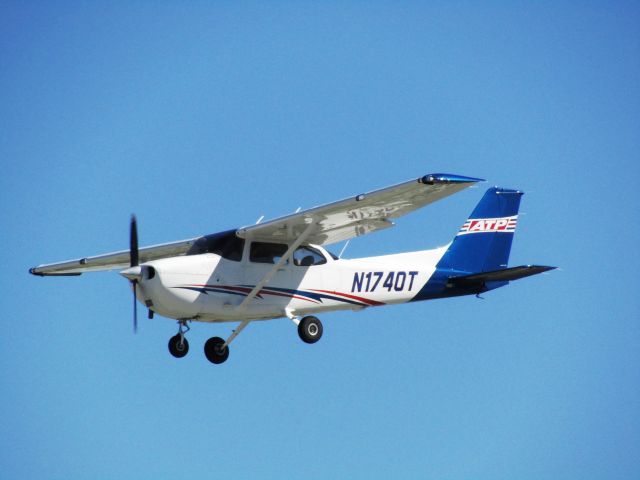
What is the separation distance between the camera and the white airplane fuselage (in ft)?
56.2

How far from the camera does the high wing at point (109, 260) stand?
64.4 ft

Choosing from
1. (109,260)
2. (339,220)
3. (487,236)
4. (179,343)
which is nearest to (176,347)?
(179,343)

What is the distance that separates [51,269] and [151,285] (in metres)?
4.74

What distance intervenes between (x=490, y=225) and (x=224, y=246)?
615cm

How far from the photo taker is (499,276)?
64.8 ft

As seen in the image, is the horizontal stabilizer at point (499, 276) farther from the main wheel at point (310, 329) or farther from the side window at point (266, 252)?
the side window at point (266, 252)

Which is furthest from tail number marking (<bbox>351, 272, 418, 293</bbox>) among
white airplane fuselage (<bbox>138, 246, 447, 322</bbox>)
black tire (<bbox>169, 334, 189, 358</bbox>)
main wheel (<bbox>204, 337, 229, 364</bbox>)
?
black tire (<bbox>169, 334, 189, 358</bbox>)

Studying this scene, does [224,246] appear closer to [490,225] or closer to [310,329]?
[310,329]

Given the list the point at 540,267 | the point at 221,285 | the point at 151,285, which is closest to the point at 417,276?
the point at 540,267

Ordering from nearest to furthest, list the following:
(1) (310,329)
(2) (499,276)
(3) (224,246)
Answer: (3) (224,246) < (1) (310,329) < (2) (499,276)

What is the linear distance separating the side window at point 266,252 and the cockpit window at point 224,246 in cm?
24

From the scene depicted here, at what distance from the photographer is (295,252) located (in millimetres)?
18500

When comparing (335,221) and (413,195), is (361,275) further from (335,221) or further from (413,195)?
(413,195)

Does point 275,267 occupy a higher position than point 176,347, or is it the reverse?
point 275,267
